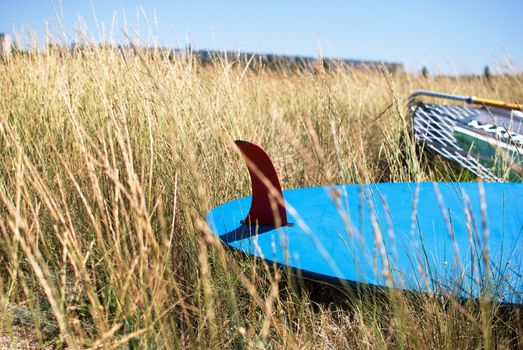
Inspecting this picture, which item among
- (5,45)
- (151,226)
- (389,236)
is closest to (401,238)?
(389,236)

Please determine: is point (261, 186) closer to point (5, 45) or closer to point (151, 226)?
point (151, 226)

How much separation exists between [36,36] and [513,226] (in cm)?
279

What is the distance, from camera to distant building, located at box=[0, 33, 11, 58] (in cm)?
297

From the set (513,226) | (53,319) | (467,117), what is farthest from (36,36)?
(467,117)

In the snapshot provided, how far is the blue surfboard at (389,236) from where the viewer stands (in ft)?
4.36

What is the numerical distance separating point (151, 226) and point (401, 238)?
2.97ft

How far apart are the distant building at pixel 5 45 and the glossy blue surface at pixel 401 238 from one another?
1891 millimetres

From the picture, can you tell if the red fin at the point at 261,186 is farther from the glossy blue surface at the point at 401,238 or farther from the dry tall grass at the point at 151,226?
the dry tall grass at the point at 151,226

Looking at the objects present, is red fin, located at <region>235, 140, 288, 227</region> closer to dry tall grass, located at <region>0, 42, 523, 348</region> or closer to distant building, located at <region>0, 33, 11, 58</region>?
dry tall grass, located at <region>0, 42, 523, 348</region>

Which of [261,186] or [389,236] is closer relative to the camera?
[389,236]

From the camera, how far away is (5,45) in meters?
3.02

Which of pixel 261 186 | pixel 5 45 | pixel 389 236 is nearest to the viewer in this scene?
pixel 389 236

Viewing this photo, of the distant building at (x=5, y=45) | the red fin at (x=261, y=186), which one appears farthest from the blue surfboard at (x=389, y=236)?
the distant building at (x=5, y=45)

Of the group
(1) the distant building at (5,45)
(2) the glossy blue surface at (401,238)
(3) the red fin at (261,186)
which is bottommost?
(2) the glossy blue surface at (401,238)
